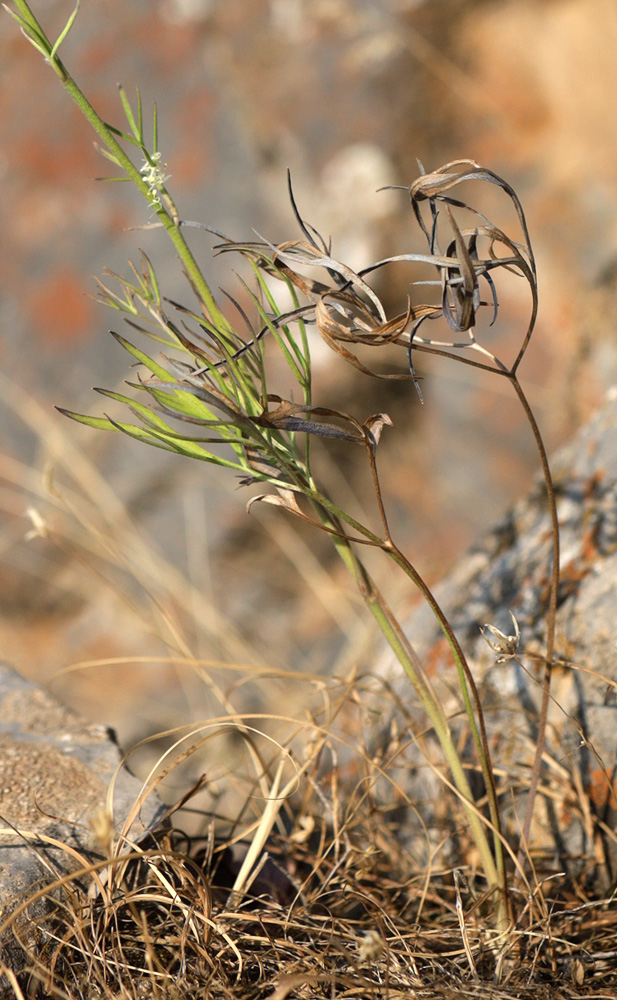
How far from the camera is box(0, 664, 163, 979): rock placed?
722mm

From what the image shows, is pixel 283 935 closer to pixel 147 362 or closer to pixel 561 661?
pixel 561 661

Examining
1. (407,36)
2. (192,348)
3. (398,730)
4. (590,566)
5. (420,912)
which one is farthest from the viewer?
(407,36)

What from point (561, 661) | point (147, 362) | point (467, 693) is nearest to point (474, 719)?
point (467, 693)

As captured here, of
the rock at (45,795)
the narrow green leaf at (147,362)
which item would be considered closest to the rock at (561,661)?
the rock at (45,795)

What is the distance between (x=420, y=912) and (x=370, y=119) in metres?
1.86

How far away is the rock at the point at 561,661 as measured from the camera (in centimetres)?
87

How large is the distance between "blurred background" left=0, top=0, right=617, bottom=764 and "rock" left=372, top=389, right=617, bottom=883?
71cm

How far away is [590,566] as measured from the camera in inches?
38.6

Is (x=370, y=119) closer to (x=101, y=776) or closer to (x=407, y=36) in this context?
(x=407, y=36)

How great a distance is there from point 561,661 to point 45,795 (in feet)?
1.97

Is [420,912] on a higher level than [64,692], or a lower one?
higher

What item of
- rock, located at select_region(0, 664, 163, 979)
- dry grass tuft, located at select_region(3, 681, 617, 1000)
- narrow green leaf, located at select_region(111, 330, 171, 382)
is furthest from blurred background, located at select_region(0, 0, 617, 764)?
narrow green leaf, located at select_region(111, 330, 171, 382)

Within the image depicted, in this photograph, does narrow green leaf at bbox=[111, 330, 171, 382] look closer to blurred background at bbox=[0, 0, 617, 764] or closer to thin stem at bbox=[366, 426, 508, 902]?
thin stem at bbox=[366, 426, 508, 902]

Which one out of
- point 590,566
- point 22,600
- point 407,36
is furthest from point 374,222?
point 22,600
